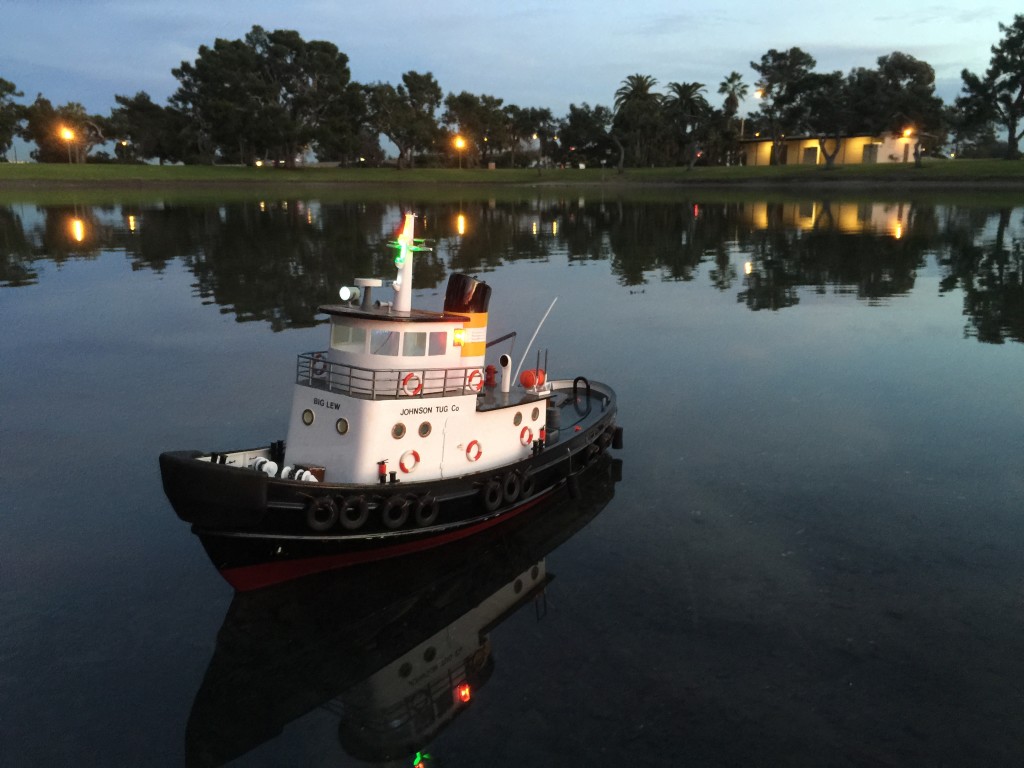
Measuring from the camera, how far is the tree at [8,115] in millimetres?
130875

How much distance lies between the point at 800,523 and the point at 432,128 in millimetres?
146134

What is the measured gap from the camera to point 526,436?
16.4 m

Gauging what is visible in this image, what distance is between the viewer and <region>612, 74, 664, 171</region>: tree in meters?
141

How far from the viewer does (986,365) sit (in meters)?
25.5

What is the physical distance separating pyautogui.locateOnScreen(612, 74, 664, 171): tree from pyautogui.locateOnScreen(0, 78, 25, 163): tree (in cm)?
10525

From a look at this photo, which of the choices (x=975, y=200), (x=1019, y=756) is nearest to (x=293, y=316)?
(x=1019, y=756)

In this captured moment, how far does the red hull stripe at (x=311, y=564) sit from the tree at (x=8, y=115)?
486 feet

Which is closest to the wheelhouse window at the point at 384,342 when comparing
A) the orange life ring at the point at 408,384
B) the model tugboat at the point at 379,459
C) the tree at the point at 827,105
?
the model tugboat at the point at 379,459

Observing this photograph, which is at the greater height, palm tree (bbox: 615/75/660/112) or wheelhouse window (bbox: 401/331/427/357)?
palm tree (bbox: 615/75/660/112)

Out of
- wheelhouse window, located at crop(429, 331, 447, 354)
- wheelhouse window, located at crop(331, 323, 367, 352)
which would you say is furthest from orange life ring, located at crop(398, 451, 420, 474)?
wheelhouse window, located at crop(331, 323, 367, 352)

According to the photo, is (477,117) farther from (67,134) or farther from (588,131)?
(67,134)

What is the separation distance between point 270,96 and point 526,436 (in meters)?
143

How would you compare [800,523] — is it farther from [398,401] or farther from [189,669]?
[189,669]

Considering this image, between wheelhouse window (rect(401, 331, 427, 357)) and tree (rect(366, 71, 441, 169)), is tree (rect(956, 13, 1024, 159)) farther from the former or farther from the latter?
wheelhouse window (rect(401, 331, 427, 357))
